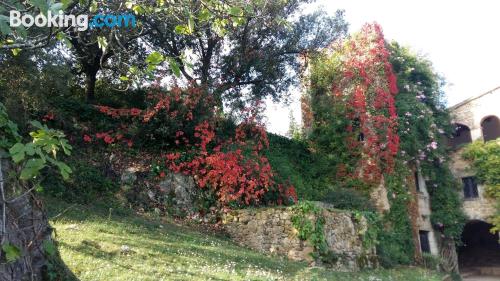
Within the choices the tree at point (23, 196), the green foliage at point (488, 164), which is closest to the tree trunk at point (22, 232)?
the tree at point (23, 196)

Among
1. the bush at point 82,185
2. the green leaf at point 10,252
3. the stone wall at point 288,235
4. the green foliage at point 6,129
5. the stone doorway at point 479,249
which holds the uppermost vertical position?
the bush at point 82,185

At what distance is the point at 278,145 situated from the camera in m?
18.4

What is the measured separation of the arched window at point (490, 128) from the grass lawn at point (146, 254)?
53.2 ft

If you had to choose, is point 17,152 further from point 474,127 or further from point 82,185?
point 474,127

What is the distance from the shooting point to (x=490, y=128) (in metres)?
22.8

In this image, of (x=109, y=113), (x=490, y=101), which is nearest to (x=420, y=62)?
(x=490, y=101)

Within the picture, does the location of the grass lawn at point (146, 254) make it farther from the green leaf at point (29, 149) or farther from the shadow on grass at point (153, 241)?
the green leaf at point (29, 149)

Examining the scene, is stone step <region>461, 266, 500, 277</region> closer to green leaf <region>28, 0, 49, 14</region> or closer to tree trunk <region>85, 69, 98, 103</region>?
tree trunk <region>85, 69, 98, 103</region>

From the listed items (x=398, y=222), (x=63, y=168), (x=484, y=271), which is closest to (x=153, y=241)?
(x=63, y=168)

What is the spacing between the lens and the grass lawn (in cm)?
654

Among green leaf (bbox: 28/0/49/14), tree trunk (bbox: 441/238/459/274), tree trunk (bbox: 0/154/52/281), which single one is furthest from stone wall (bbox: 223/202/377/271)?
green leaf (bbox: 28/0/49/14)

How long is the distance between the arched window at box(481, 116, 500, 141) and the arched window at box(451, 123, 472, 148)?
2.63 ft

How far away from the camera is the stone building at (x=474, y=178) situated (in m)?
20.4

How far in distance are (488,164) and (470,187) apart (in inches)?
58.1
